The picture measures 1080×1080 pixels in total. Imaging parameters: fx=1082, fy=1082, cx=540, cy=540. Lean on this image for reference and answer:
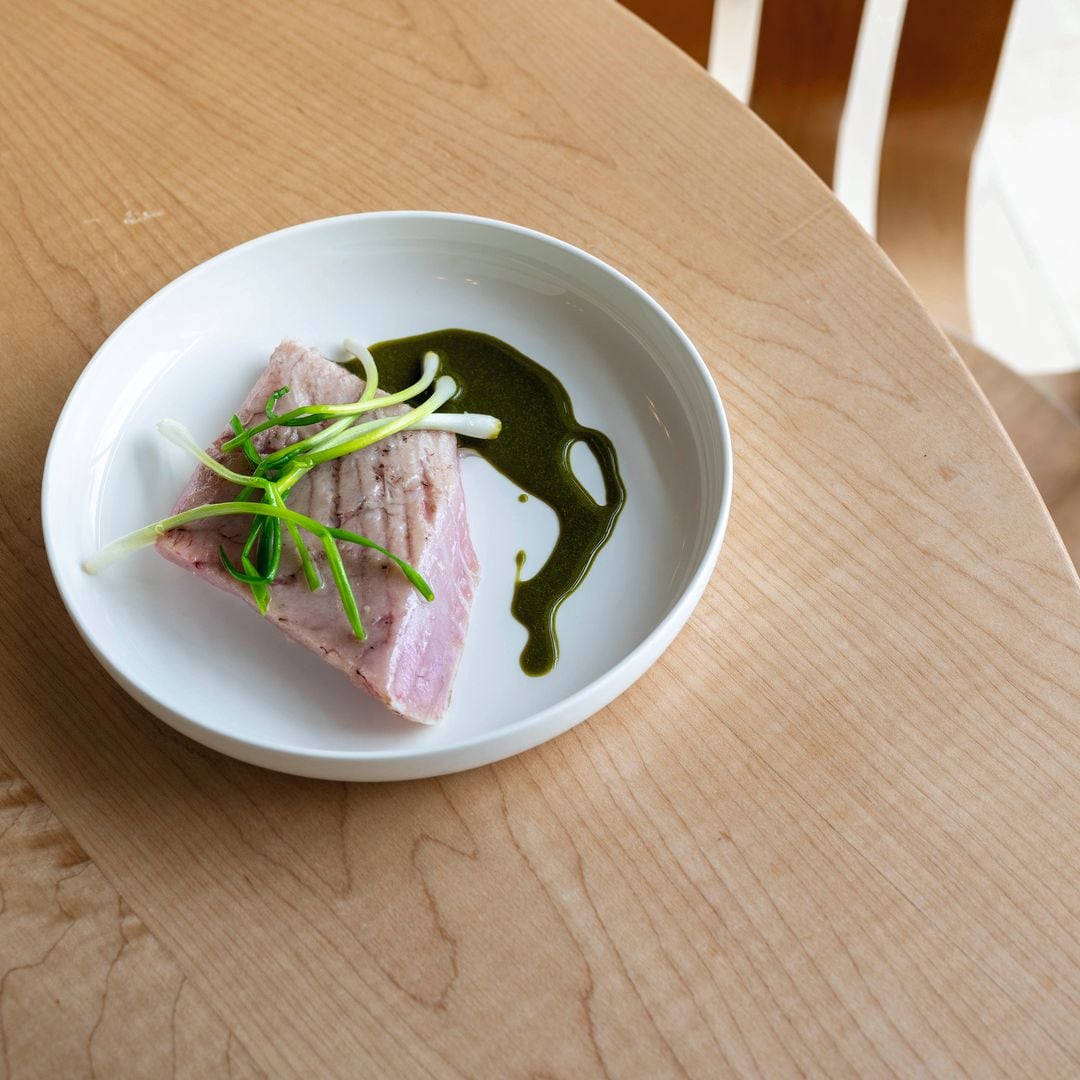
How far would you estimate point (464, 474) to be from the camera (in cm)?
148

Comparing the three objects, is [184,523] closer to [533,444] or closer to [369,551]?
[369,551]

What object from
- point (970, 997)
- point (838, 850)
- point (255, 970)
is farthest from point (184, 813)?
point (970, 997)

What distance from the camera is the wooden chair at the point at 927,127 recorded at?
2025mm

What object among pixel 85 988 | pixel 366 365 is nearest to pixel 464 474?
pixel 366 365

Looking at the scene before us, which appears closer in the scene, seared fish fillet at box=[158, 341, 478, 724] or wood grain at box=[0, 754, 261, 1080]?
wood grain at box=[0, 754, 261, 1080]

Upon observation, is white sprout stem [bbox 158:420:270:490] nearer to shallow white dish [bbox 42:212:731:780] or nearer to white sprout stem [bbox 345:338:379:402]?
shallow white dish [bbox 42:212:731:780]

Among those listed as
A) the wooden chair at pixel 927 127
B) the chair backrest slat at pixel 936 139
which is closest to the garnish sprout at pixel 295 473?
the wooden chair at pixel 927 127

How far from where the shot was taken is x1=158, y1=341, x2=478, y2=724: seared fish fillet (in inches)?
48.5

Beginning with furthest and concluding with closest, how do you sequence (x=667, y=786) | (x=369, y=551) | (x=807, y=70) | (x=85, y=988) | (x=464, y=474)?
(x=807, y=70) < (x=464, y=474) < (x=369, y=551) < (x=667, y=786) < (x=85, y=988)

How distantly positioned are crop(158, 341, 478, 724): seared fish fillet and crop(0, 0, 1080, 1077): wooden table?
148mm

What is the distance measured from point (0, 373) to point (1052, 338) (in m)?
2.98

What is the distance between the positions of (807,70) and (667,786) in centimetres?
163

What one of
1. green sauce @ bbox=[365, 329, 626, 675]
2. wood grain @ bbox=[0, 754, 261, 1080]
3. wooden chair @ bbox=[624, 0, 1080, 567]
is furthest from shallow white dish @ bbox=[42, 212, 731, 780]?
wooden chair @ bbox=[624, 0, 1080, 567]

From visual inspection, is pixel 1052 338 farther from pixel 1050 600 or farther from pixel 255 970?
pixel 255 970
